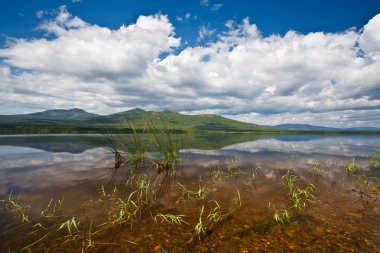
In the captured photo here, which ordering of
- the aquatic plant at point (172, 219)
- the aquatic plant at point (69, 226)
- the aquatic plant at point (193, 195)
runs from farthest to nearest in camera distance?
the aquatic plant at point (193, 195)
the aquatic plant at point (172, 219)
the aquatic plant at point (69, 226)

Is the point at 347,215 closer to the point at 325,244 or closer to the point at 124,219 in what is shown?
the point at 325,244

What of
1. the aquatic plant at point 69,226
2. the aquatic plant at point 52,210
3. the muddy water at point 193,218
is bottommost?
the muddy water at point 193,218

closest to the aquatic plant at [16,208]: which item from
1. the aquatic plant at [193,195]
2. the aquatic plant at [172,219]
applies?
the aquatic plant at [172,219]

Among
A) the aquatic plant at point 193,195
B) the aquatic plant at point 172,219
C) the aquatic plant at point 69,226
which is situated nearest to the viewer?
the aquatic plant at point 69,226

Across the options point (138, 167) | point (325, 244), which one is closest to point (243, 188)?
point (325, 244)

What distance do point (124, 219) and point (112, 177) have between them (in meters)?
5.55

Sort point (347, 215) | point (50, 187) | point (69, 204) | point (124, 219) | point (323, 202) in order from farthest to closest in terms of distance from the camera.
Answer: point (50, 187) < point (323, 202) < point (69, 204) < point (347, 215) < point (124, 219)

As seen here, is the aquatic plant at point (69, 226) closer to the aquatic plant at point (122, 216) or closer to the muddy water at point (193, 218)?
the muddy water at point (193, 218)

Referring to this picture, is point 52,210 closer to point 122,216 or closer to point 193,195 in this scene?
point 122,216

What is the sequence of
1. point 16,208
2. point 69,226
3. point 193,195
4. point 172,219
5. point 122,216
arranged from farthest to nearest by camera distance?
point 193,195 < point 16,208 < point 122,216 < point 172,219 < point 69,226

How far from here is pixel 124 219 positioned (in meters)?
6.03

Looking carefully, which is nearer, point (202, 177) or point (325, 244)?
point (325, 244)

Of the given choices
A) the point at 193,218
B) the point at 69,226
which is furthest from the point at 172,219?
the point at 69,226

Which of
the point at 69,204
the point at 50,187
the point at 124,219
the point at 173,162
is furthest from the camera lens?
the point at 173,162
